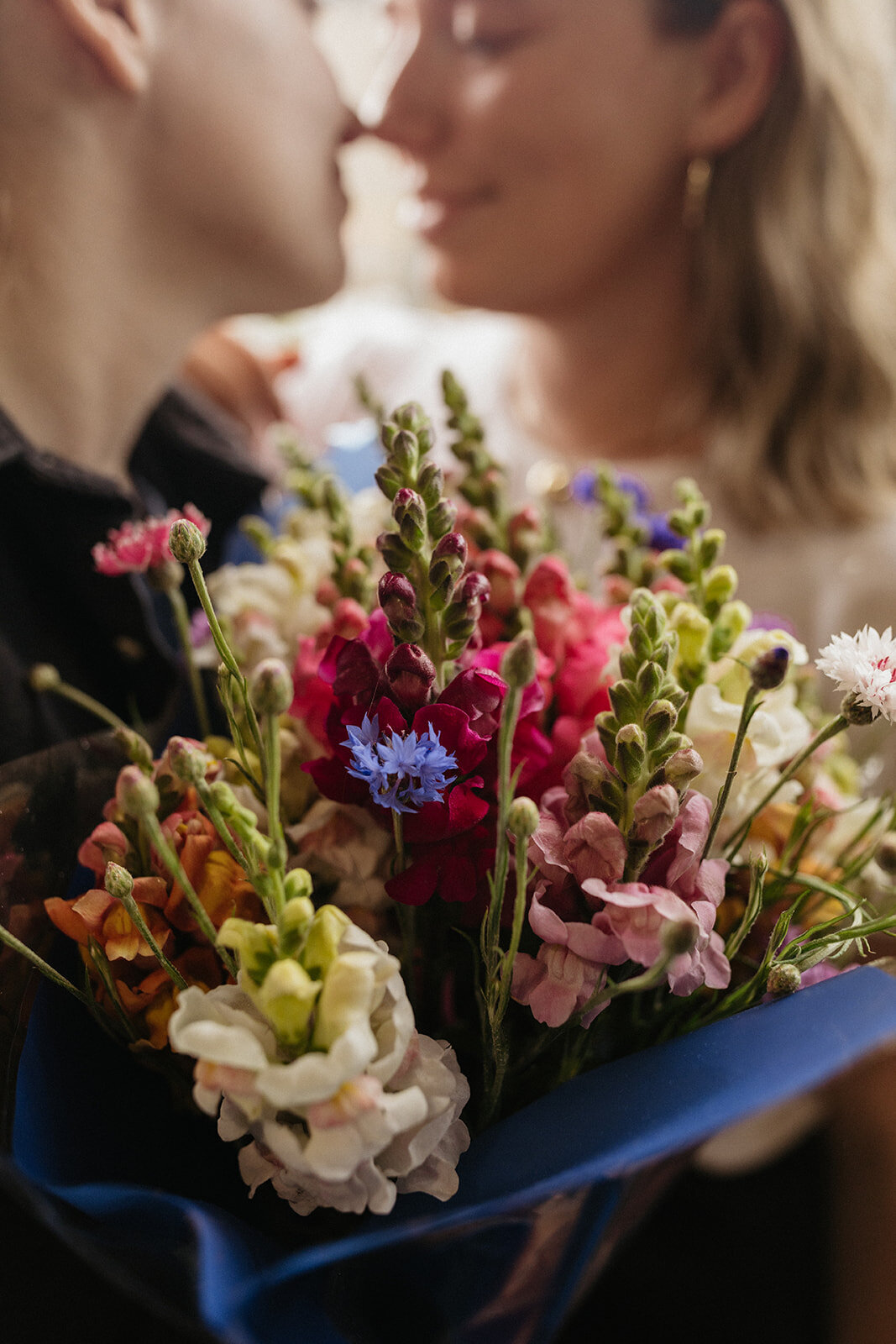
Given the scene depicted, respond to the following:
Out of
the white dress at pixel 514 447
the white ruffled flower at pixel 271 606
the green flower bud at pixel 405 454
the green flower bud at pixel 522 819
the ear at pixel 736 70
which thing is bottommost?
the white dress at pixel 514 447

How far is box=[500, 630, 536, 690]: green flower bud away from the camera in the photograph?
0.26 meters

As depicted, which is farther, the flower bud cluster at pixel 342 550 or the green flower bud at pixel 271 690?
the flower bud cluster at pixel 342 550

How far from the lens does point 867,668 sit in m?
0.31

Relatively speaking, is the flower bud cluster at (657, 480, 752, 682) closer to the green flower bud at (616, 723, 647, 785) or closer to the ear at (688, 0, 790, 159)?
the green flower bud at (616, 723, 647, 785)

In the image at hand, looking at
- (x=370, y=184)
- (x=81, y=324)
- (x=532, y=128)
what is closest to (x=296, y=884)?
(x=81, y=324)

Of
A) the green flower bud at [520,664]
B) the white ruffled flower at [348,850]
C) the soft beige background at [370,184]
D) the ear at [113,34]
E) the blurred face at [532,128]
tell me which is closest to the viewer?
the green flower bud at [520,664]

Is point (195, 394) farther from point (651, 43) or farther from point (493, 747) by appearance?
point (493, 747)

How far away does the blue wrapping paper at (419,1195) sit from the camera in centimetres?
27

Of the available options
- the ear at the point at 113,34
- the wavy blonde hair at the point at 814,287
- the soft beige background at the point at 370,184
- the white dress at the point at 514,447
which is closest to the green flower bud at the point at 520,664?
the white dress at the point at 514,447

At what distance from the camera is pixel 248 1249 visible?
29 centimetres

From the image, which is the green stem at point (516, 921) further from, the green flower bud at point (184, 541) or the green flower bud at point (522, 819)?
the green flower bud at point (184, 541)

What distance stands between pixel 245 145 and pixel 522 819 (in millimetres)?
606

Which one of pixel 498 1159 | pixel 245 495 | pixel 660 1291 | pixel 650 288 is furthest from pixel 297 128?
pixel 660 1291

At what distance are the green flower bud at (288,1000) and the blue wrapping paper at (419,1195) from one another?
0.18 feet
